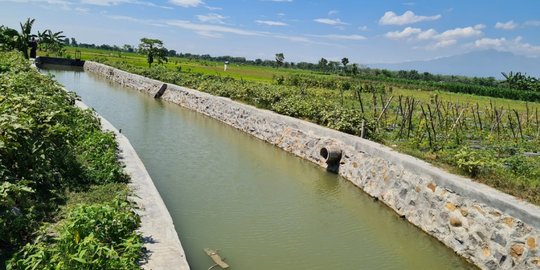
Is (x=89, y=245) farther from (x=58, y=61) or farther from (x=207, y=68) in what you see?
(x=207, y=68)

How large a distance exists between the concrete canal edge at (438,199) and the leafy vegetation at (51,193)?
558cm

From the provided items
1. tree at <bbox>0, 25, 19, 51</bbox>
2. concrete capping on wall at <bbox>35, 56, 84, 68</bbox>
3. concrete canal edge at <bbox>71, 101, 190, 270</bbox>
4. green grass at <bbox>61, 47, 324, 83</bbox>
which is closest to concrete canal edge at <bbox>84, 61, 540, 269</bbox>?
concrete canal edge at <bbox>71, 101, 190, 270</bbox>

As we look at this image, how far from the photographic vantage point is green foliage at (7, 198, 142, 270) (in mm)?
3951

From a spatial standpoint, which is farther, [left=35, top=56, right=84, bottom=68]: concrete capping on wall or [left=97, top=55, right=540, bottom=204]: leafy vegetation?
[left=35, top=56, right=84, bottom=68]: concrete capping on wall

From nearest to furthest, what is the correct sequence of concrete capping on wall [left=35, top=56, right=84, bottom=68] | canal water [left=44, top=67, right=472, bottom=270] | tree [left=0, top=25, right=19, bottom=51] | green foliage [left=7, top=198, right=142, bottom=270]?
green foliage [left=7, top=198, right=142, bottom=270] → canal water [left=44, top=67, right=472, bottom=270] → tree [left=0, top=25, right=19, bottom=51] → concrete capping on wall [left=35, top=56, right=84, bottom=68]

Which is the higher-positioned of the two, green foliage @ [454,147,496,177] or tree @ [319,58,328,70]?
tree @ [319,58,328,70]

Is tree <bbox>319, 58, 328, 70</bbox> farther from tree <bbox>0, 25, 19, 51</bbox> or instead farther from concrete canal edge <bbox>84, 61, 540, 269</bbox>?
concrete canal edge <bbox>84, 61, 540, 269</bbox>

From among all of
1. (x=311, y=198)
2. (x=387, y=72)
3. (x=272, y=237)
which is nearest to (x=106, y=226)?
(x=272, y=237)

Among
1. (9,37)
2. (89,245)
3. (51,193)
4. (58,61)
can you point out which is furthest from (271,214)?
(58,61)

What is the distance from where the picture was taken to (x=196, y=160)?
11.8 meters

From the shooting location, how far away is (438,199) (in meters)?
8.34

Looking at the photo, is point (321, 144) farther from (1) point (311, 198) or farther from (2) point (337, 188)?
(1) point (311, 198)

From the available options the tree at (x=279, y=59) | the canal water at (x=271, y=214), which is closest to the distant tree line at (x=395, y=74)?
the tree at (x=279, y=59)

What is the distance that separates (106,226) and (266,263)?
Answer: 2.50 metres
